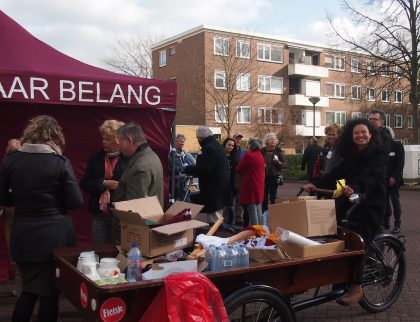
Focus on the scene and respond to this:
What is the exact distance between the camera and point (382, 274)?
4.19m

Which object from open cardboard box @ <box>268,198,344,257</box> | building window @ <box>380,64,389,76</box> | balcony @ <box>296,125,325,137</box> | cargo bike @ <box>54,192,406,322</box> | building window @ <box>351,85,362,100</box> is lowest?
cargo bike @ <box>54,192,406,322</box>

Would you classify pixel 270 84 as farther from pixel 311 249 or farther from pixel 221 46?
pixel 311 249

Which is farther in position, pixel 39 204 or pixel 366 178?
pixel 366 178

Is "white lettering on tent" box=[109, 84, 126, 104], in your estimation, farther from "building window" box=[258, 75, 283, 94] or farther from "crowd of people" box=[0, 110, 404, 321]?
"building window" box=[258, 75, 283, 94]

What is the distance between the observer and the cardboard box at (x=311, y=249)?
3.23 meters

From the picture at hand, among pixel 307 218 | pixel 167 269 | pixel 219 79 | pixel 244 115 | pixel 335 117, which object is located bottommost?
pixel 167 269

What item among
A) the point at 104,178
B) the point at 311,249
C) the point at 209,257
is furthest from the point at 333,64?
the point at 209,257

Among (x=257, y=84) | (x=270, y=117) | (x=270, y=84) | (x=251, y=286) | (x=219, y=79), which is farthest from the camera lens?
(x=270, y=84)

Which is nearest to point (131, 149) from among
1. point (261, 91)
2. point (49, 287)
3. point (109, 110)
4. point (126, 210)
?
point (126, 210)

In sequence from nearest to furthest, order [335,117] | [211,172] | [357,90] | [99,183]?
[99,183] → [211,172] → [357,90] → [335,117]

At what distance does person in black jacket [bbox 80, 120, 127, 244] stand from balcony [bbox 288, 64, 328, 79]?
38220 millimetres

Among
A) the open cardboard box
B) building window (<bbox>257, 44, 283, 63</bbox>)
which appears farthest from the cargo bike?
building window (<bbox>257, 44, 283, 63</bbox>)

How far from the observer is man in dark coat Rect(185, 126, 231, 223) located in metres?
6.56

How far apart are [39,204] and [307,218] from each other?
1980mm
